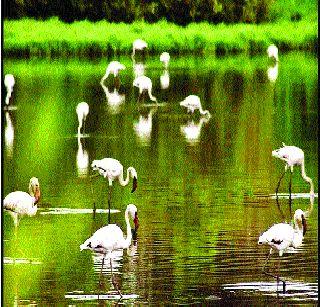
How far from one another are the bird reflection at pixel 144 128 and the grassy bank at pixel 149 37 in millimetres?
6471

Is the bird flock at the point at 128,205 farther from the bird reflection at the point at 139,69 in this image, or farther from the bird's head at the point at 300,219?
the bird reflection at the point at 139,69

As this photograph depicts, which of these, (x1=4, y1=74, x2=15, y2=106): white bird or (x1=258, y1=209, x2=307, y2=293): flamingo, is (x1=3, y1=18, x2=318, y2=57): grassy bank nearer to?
(x1=4, y1=74, x2=15, y2=106): white bird

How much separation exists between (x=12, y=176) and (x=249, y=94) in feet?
23.0

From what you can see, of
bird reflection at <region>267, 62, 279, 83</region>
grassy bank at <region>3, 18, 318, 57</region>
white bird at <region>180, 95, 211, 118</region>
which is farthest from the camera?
grassy bank at <region>3, 18, 318, 57</region>

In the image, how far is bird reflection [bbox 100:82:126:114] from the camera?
15.7 meters

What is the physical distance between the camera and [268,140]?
42.5ft

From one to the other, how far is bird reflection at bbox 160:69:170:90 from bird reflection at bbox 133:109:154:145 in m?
3.53

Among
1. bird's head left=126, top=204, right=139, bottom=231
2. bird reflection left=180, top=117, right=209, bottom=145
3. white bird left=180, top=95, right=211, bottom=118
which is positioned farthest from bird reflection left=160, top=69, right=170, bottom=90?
bird's head left=126, top=204, right=139, bottom=231

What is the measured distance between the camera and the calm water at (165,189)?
7.00 m

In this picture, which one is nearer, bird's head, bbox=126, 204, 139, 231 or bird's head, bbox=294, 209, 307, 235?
bird's head, bbox=294, 209, 307, 235

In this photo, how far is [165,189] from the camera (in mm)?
9914

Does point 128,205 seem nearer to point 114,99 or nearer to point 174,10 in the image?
point 114,99

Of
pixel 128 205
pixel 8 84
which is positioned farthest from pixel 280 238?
pixel 8 84

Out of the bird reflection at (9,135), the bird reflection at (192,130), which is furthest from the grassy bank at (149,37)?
the bird reflection at (192,130)
